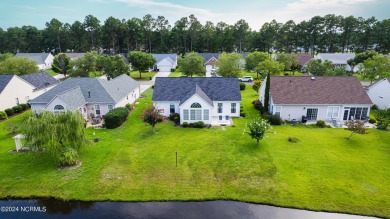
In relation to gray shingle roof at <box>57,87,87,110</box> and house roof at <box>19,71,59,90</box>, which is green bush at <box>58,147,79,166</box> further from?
house roof at <box>19,71,59,90</box>

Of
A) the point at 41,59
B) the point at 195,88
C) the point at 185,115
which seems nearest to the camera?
the point at 185,115

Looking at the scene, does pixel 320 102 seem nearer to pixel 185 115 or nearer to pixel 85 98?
pixel 185 115

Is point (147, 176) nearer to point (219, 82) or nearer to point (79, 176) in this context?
point (79, 176)

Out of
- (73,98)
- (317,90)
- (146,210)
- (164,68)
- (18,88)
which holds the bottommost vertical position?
(146,210)

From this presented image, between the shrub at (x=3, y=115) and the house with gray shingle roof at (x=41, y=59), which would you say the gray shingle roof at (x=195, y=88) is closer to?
the shrub at (x=3, y=115)

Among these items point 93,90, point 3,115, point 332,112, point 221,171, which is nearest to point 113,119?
point 93,90

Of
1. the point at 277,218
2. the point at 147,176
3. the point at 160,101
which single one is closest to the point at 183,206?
the point at 147,176
